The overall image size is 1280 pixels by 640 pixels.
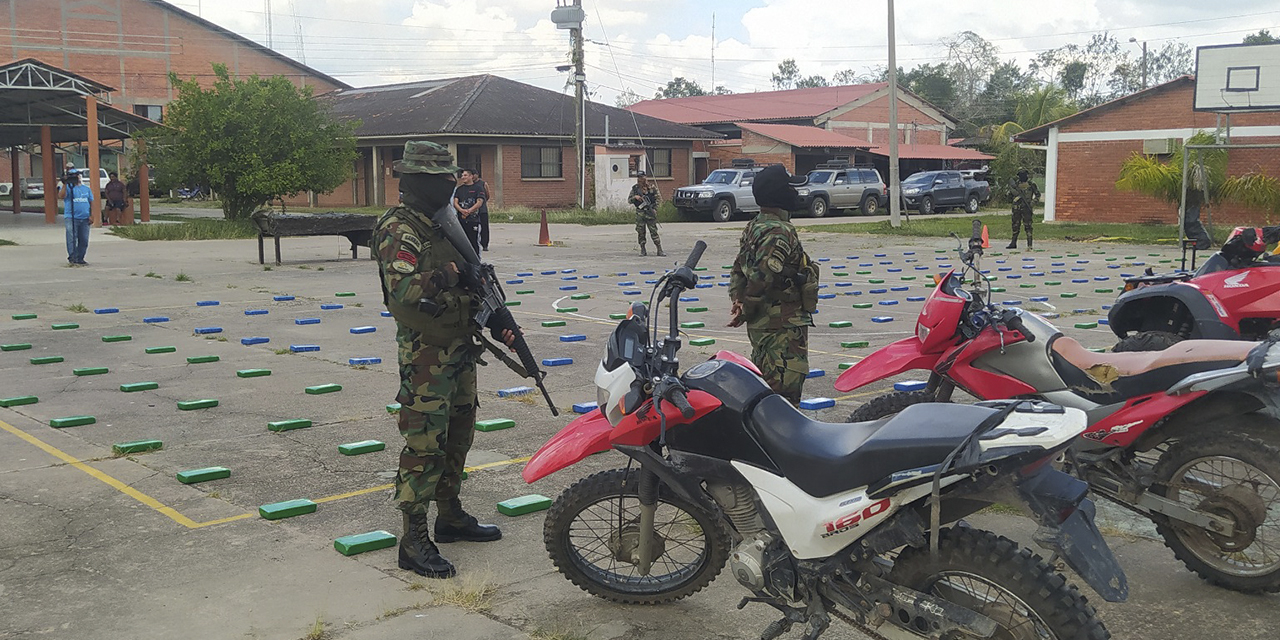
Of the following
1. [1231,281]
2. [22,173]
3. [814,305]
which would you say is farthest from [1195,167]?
[22,173]

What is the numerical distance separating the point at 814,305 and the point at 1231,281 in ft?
9.49

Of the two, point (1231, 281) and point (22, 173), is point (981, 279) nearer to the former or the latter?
point (1231, 281)

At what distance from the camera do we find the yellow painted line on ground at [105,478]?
5312mm

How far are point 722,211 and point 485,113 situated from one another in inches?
400

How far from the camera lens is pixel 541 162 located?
40.4 meters

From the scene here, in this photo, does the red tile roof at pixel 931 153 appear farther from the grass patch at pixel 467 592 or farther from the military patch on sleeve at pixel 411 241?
the grass patch at pixel 467 592

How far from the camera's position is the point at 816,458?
3.45m

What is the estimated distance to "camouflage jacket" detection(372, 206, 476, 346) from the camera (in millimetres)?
4539

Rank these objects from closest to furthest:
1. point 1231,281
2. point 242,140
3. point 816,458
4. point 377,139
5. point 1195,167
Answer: point 816,458 < point 1231,281 < point 1195,167 < point 242,140 < point 377,139

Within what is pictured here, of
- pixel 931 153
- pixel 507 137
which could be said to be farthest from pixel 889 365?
pixel 931 153

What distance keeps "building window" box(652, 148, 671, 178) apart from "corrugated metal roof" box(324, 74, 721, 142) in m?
0.65

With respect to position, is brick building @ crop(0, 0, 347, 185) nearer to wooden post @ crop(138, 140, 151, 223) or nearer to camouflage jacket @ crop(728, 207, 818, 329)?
wooden post @ crop(138, 140, 151, 223)

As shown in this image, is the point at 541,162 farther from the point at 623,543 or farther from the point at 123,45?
the point at 623,543

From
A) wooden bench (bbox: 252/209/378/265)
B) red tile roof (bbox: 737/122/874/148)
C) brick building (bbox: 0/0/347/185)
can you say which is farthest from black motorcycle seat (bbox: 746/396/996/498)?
brick building (bbox: 0/0/347/185)
